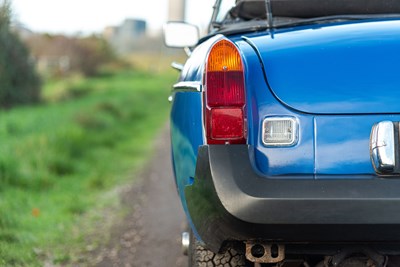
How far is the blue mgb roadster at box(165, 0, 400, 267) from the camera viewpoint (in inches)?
110

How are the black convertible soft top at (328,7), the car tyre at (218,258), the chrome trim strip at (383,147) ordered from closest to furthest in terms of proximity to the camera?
the chrome trim strip at (383,147) → the car tyre at (218,258) → the black convertible soft top at (328,7)

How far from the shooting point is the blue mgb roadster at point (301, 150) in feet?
9.14

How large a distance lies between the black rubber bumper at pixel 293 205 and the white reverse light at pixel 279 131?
126mm

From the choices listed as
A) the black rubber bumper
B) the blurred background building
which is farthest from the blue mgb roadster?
the blurred background building

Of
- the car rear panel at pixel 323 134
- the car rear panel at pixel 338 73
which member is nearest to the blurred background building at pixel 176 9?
the car rear panel at pixel 338 73

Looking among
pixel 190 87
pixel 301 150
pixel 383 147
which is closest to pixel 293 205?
pixel 301 150

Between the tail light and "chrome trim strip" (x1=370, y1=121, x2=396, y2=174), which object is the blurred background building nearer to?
the tail light

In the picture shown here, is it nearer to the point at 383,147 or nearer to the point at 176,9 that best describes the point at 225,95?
the point at 383,147

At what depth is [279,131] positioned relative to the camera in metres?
2.99

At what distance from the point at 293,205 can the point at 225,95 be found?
56 centimetres

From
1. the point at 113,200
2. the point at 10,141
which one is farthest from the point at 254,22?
the point at 10,141

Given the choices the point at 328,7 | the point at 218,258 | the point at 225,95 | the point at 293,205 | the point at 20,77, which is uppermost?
the point at 328,7

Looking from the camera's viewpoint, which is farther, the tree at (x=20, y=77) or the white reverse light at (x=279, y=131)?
the tree at (x=20, y=77)

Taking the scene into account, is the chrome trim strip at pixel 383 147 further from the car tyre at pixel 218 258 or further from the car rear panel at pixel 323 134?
the car tyre at pixel 218 258
